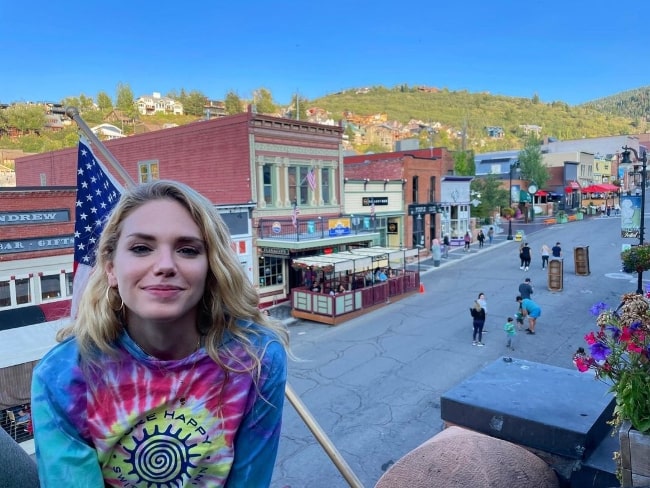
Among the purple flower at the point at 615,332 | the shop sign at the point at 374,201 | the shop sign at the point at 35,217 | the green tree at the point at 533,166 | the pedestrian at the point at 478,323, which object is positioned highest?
the green tree at the point at 533,166

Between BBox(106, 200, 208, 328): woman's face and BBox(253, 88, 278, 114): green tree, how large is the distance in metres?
123

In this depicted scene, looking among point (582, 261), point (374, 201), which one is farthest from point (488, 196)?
point (582, 261)

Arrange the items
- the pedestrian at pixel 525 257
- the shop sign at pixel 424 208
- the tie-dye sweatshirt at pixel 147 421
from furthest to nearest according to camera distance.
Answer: the shop sign at pixel 424 208
the pedestrian at pixel 525 257
the tie-dye sweatshirt at pixel 147 421

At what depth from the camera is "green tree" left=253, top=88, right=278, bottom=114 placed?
404 ft

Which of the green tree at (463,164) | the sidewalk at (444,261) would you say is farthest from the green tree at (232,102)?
the sidewalk at (444,261)

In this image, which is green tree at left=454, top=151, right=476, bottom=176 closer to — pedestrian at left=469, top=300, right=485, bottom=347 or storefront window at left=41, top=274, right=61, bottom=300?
pedestrian at left=469, top=300, right=485, bottom=347

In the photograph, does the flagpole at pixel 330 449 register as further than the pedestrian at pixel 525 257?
No

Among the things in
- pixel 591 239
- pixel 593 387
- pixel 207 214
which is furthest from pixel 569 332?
pixel 591 239

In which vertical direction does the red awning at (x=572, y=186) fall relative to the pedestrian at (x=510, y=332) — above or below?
above

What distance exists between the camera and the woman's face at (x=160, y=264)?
170 cm

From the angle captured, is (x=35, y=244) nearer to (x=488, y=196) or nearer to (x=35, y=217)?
(x=35, y=217)

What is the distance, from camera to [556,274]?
2183 centimetres

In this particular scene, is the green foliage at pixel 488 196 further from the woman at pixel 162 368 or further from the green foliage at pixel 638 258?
the woman at pixel 162 368

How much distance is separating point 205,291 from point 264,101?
13509 cm
